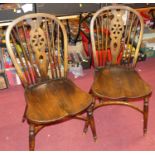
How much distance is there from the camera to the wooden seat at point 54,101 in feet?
5.91

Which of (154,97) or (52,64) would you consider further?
(154,97)

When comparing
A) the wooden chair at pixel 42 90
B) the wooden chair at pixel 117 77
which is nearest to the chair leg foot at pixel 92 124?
the wooden chair at pixel 42 90

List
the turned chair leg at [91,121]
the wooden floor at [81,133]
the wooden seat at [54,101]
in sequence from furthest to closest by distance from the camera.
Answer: the wooden floor at [81,133]
the turned chair leg at [91,121]
the wooden seat at [54,101]

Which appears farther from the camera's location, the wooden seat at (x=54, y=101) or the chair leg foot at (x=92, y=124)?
the chair leg foot at (x=92, y=124)

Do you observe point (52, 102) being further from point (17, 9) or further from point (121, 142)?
point (17, 9)

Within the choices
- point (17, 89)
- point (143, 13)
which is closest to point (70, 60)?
point (17, 89)

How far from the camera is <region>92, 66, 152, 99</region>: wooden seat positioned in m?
2.00

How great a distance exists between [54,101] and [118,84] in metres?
0.52

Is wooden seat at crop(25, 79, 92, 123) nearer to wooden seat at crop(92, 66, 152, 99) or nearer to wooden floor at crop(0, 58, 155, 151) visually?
wooden seat at crop(92, 66, 152, 99)

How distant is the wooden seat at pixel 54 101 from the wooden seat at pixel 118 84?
0.15 meters

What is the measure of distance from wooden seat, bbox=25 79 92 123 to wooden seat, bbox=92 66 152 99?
153 millimetres

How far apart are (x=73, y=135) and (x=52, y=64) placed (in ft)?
1.99

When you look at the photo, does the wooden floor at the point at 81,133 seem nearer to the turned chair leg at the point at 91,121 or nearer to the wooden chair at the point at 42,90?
the turned chair leg at the point at 91,121

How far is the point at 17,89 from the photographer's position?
2.75 metres
